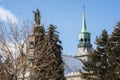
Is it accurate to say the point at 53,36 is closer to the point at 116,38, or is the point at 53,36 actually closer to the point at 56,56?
the point at 56,56

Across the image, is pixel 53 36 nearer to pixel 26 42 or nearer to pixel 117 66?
pixel 117 66

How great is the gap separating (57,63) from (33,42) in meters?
11.0

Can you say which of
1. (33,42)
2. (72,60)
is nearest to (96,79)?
(33,42)

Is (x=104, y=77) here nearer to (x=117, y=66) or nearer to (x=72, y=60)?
(x=117, y=66)

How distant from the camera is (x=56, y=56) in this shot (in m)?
35.0

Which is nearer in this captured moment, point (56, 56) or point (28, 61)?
point (28, 61)

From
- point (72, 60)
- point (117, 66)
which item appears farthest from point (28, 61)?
point (72, 60)

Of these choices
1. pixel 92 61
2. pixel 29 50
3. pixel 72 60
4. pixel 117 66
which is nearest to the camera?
pixel 29 50

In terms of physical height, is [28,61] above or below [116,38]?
below

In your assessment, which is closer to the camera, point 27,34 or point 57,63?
point 27,34

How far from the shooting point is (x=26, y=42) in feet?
73.9

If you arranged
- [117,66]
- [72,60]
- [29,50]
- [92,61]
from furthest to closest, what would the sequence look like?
[72,60], [92,61], [117,66], [29,50]

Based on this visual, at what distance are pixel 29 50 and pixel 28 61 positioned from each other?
63 centimetres

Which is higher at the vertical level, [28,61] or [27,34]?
[27,34]
